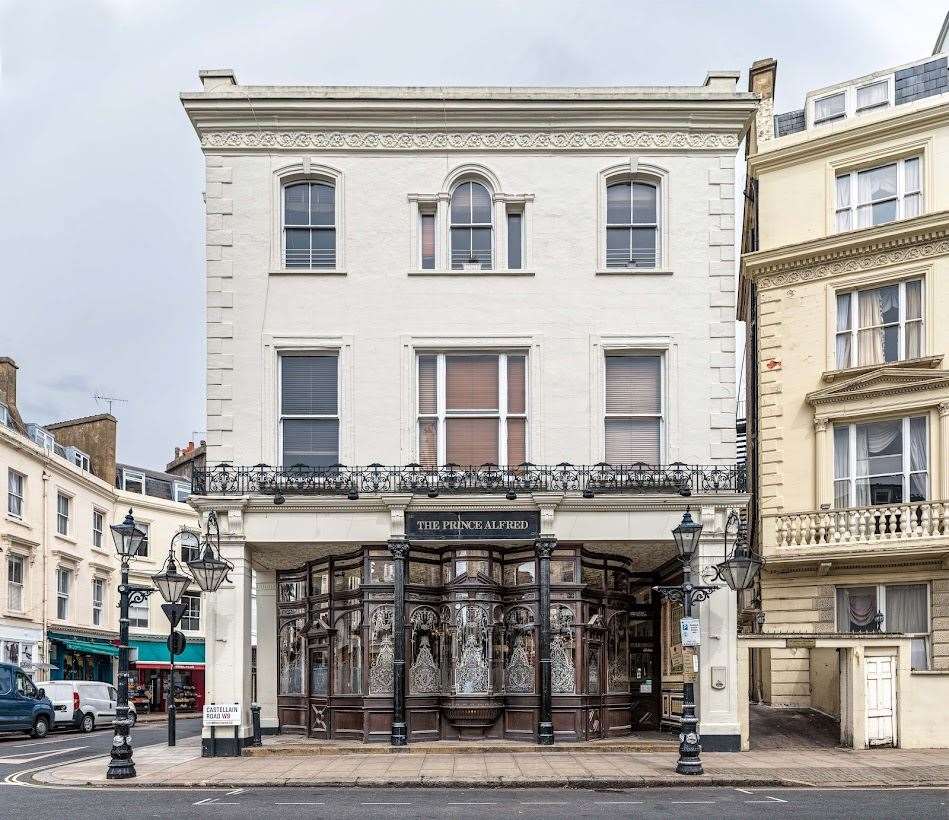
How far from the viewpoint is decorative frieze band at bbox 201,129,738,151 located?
75.2 feet

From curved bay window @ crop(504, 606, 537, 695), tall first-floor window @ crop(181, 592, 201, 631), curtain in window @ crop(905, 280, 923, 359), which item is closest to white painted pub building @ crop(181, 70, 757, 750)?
curved bay window @ crop(504, 606, 537, 695)

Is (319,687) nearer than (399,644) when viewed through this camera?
No

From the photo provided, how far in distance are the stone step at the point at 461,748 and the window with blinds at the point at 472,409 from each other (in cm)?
511

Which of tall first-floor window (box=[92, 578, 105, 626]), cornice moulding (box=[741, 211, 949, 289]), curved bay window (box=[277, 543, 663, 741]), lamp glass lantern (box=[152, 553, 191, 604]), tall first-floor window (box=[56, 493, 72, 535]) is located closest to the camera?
lamp glass lantern (box=[152, 553, 191, 604])

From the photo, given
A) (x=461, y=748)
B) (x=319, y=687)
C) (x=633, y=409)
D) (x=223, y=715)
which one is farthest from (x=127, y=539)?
(x=633, y=409)

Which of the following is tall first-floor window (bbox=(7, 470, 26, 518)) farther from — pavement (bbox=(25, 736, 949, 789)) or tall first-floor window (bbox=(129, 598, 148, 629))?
pavement (bbox=(25, 736, 949, 789))

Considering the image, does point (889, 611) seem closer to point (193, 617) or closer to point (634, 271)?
point (634, 271)

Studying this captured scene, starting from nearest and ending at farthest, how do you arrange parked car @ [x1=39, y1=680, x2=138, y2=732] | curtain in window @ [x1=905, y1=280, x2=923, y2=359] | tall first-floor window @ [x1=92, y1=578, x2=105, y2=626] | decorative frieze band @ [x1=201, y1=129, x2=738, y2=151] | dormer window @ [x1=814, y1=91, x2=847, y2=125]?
1. decorative frieze band @ [x1=201, y1=129, x2=738, y2=151]
2. curtain in window @ [x1=905, y1=280, x2=923, y2=359]
3. dormer window @ [x1=814, y1=91, x2=847, y2=125]
4. parked car @ [x1=39, y1=680, x2=138, y2=732]
5. tall first-floor window @ [x1=92, y1=578, x2=105, y2=626]

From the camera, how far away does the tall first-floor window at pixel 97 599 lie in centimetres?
4909

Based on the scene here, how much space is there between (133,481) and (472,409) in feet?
123

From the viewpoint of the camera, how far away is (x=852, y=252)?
2689 cm

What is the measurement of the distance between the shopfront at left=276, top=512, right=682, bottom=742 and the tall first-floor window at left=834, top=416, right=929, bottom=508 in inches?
252

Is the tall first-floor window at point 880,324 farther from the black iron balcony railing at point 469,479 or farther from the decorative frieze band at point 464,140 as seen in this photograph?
the black iron balcony railing at point 469,479

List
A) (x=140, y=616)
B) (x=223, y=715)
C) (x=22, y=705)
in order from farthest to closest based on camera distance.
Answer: (x=140, y=616) → (x=22, y=705) → (x=223, y=715)
